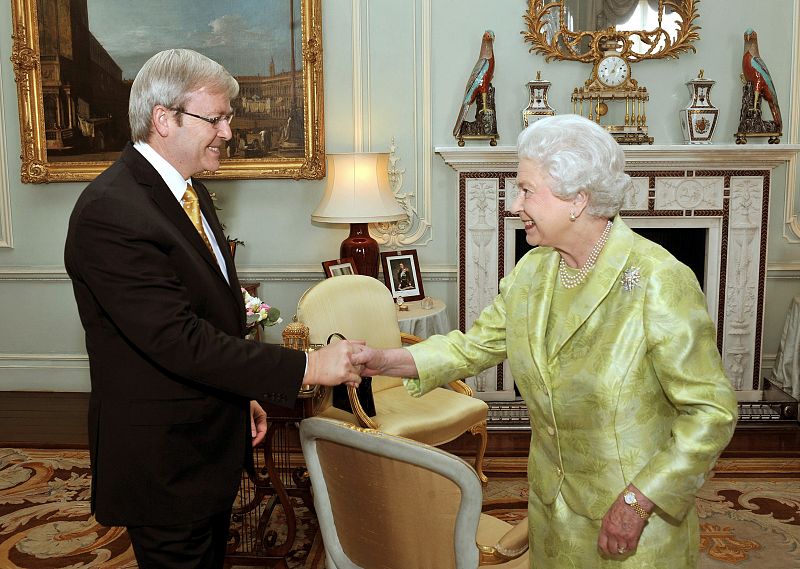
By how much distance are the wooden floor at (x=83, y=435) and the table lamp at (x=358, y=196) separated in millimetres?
1421

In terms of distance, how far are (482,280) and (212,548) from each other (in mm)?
3491

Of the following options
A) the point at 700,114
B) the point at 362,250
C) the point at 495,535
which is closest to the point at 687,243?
the point at 700,114

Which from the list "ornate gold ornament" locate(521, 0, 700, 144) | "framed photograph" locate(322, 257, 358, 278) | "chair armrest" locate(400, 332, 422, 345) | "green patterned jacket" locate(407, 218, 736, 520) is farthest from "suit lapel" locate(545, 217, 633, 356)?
"ornate gold ornament" locate(521, 0, 700, 144)

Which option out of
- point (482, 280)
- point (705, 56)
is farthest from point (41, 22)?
point (705, 56)

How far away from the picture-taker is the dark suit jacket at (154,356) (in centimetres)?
190

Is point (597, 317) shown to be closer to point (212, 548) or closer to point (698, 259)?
point (212, 548)

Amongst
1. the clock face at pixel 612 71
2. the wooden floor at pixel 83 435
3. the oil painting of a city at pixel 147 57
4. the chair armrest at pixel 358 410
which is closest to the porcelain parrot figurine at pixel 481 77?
the clock face at pixel 612 71

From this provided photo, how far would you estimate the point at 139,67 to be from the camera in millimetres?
5547

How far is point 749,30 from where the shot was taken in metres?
5.27

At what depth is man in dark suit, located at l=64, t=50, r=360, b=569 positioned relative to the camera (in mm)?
1910

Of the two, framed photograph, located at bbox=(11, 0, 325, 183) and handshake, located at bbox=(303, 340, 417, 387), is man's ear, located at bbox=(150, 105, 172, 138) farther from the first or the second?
framed photograph, located at bbox=(11, 0, 325, 183)

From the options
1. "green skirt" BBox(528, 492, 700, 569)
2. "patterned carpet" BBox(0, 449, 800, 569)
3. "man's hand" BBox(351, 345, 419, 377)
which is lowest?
"patterned carpet" BBox(0, 449, 800, 569)

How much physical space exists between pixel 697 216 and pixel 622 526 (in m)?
3.92

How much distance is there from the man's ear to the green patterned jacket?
1.02 metres
